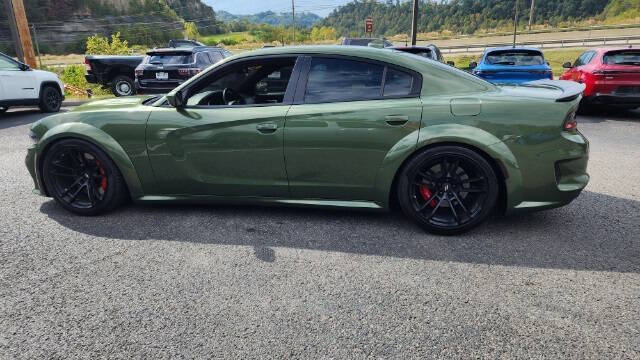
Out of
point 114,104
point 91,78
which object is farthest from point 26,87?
point 114,104

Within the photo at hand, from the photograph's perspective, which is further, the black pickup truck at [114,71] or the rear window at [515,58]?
the black pickup truck at [114,71]

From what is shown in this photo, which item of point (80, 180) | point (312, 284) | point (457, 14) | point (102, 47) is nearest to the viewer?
point (312, 284)

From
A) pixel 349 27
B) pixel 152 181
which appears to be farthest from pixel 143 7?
pixel 152 181

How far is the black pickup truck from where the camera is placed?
47.3ft

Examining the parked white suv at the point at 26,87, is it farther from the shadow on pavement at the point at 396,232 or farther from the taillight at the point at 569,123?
the taillight at the point at 569,123

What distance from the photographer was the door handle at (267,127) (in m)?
3.57

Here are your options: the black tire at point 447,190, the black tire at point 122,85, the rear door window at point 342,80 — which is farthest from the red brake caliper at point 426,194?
the black tire at point 122,85

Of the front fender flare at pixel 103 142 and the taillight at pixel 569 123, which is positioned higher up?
the taillight at pixel 569 123

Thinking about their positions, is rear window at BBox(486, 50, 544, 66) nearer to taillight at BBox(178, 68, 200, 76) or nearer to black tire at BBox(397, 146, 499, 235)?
black tire at BBox(397, 146, 499, 235)

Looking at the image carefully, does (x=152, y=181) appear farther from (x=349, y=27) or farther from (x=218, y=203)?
(x=349, y=27)

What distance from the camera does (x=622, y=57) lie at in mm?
8766

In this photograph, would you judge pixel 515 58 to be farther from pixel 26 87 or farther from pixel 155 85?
pixel 26 87

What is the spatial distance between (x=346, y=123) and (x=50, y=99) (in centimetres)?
1023

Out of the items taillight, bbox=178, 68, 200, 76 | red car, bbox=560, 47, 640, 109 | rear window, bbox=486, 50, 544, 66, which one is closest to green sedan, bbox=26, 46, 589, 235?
red car, bbox=560, 47, 640, 109
